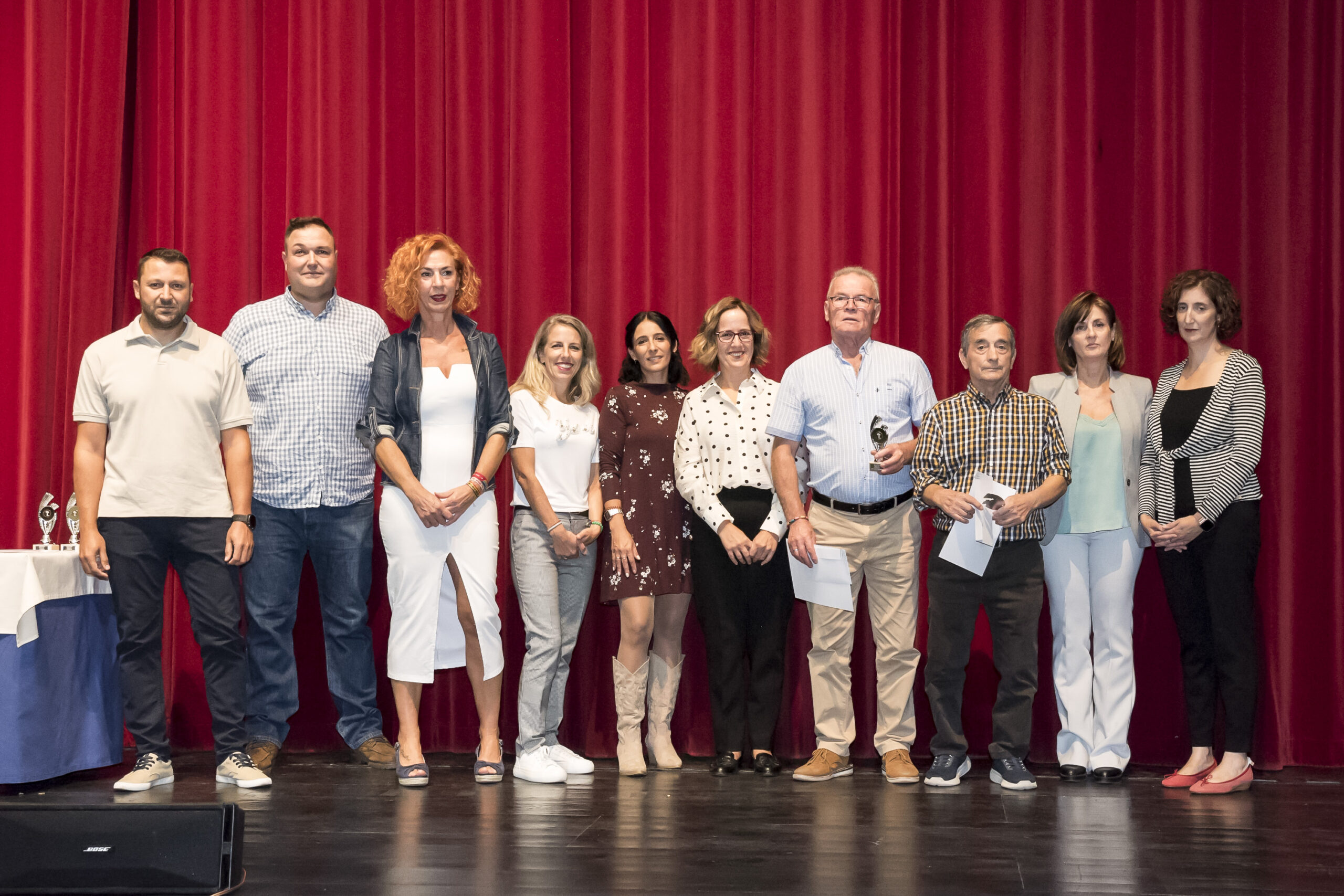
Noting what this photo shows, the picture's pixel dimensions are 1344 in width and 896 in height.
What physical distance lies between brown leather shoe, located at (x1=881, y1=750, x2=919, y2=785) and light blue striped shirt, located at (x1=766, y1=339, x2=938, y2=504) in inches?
32.0

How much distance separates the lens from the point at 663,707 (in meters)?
3.78

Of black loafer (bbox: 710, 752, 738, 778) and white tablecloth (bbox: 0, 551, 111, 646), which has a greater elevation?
A: white tablecloth (bbox: 0, 551, 111, 646)

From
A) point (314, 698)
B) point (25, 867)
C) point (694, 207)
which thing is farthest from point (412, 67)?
point (25, 867)

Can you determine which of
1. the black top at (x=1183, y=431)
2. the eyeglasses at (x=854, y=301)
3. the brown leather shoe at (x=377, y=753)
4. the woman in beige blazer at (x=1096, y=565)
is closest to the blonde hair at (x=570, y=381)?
the eyeglasses at (x=854, y=301)

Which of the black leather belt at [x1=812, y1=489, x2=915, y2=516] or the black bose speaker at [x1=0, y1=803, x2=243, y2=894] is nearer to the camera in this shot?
the black bose speaker at [x1=0, y1=803, x2=243, y2=894]

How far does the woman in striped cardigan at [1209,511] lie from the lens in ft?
11.3

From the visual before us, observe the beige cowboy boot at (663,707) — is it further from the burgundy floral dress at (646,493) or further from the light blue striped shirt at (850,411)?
the light blue striped shirt at (850,411)

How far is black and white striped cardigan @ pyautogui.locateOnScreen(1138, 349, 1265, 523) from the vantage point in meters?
3.44

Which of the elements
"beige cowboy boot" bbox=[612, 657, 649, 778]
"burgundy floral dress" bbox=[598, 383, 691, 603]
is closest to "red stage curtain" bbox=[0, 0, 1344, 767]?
"beige cowboy boot" bbox=[612, 657, 649, 778]

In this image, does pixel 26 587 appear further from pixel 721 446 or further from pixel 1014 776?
pixel 1014 776

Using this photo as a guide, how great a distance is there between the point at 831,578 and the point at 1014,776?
812 mm

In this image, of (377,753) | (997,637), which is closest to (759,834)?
(997,637)

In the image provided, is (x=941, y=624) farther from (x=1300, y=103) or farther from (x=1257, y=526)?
(x=1300, y=103)

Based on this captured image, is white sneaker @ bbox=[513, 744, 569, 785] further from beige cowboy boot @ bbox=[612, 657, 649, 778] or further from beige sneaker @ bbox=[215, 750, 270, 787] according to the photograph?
beige sneaker @ bbox=[215, 750, 270, 787]
